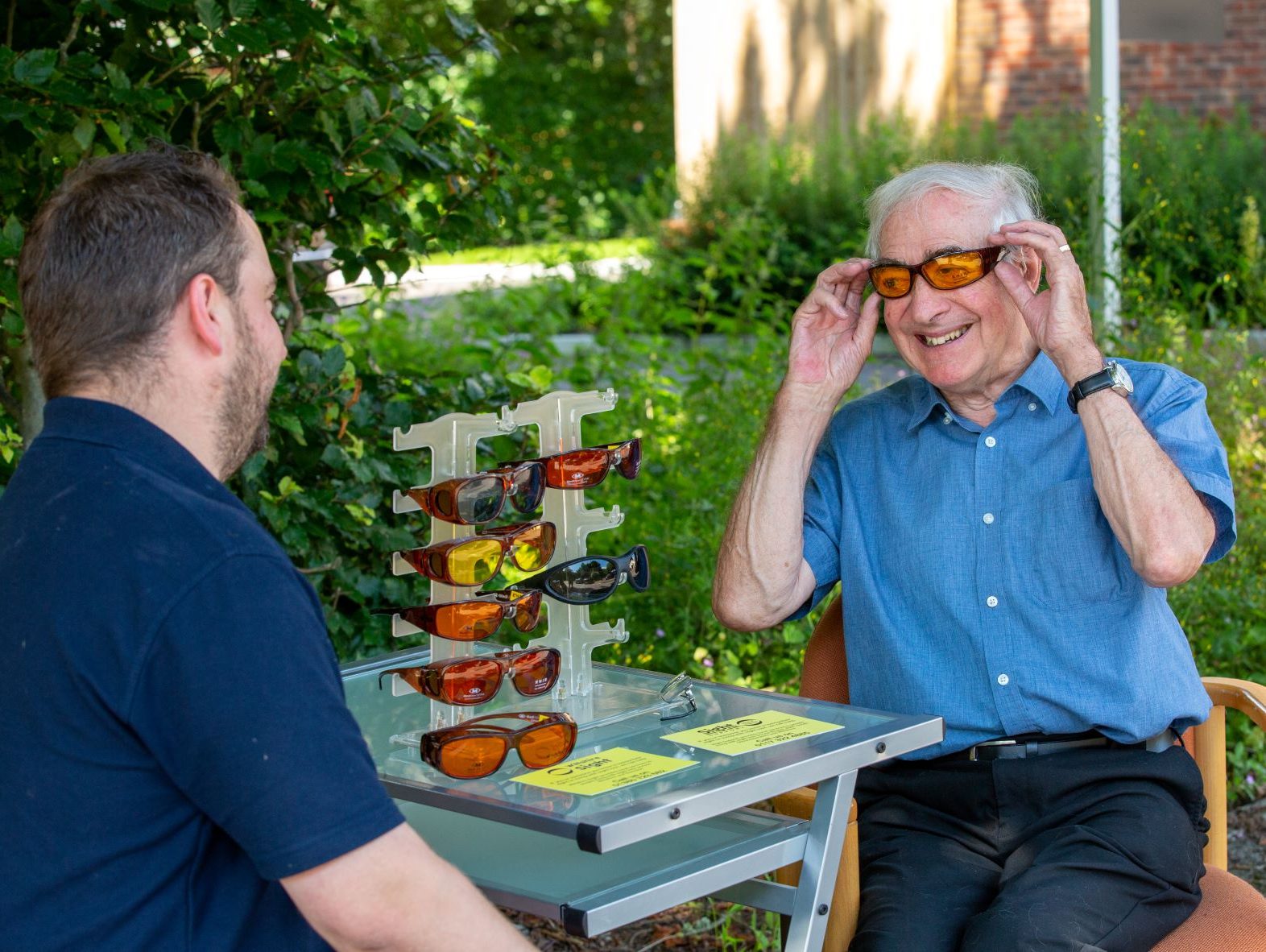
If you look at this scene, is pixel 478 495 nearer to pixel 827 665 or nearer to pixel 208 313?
pixel 208 313

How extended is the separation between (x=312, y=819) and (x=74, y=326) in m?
0.59

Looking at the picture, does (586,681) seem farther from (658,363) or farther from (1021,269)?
(658,363)

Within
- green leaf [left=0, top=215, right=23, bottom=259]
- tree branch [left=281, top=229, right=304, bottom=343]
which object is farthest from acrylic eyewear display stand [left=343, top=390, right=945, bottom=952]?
tree branch [left=281, top=229, right=304, bottom=343]

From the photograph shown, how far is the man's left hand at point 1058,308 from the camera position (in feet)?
8.14

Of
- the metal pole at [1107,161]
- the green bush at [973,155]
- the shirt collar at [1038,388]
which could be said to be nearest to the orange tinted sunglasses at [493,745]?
the shirt collar at [1038,388]

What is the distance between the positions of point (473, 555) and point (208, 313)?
2.07 ft

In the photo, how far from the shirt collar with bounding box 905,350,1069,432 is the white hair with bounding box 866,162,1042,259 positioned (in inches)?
10.8

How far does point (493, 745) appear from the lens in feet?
6.28

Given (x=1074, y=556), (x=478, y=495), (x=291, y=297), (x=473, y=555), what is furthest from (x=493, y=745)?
(x=291, y=297)

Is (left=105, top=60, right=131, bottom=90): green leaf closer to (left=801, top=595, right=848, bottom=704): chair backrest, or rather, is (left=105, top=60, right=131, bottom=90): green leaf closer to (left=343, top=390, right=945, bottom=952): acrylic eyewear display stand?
(left=343, top=390, right=945, bottom=952): acrylic eyewear display stand

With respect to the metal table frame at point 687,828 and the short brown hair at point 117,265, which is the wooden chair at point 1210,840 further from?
the short brown hair at point 117,265

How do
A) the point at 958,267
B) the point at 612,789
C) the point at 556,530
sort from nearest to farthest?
1. the point at 612,789
2. the point at 556,530
3. the point at 958,267

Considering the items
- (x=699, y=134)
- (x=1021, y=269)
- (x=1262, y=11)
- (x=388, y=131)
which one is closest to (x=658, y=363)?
(x=388, y=131)

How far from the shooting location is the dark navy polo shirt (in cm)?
139
